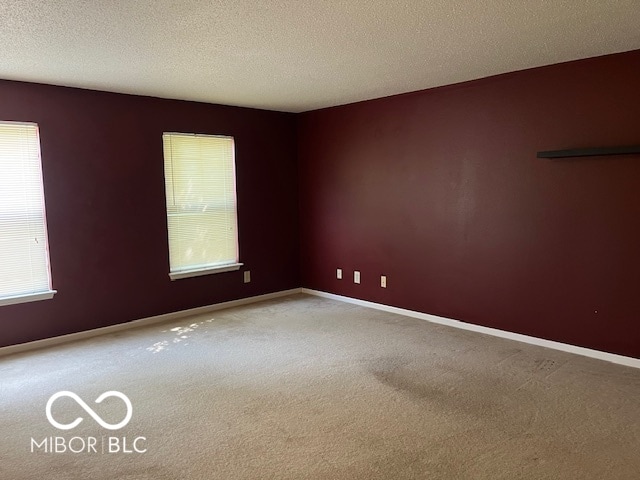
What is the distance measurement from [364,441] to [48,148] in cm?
338

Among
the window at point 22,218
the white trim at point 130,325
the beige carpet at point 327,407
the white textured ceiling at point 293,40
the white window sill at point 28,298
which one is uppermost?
the white textured ceiling at point 293,40

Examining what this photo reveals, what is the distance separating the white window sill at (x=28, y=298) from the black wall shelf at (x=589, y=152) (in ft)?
13.6

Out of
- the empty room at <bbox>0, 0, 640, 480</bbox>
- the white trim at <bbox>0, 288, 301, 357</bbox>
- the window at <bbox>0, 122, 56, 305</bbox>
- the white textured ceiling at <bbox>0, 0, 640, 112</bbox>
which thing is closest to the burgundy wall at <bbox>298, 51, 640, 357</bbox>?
the empty room at <bbox>0, 0, 640, 480</bbox>

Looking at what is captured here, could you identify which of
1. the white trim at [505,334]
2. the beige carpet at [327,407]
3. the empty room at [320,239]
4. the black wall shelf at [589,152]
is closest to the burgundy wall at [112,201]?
the empty room at [320,239]

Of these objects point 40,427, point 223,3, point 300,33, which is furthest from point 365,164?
point 40,427

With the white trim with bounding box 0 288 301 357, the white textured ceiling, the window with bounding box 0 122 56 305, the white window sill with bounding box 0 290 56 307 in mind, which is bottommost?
the white trim with bounding box 0 288 301 357

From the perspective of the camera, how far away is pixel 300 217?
5.75 m

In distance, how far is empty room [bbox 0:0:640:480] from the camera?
2381 millimetres

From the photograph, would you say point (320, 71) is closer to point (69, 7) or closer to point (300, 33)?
point (300, 33)

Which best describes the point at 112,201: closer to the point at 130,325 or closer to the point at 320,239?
the point at 130,325

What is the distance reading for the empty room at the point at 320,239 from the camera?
7.81 ft

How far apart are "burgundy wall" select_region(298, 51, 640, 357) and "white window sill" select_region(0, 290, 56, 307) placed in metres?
2.84

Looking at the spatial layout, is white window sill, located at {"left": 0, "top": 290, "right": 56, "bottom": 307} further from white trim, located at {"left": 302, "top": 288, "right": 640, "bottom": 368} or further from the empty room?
white trim, located at {"left": 302, "top": 288, "right": 640, "bottom": 368}

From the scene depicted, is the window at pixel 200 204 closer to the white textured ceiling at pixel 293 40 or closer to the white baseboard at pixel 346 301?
the white baseboard at pixel 346 301
